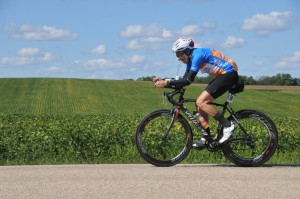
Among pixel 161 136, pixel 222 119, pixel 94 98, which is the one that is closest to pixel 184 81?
pixel 222 119

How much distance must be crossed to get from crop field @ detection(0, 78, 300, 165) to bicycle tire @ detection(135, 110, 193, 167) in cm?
64

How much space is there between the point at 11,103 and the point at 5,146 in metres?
44.9

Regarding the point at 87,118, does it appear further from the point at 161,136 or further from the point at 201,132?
the point at 201,132

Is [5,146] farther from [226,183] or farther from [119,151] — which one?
[226,183]

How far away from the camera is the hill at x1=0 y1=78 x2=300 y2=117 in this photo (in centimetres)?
5048

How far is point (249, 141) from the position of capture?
785 cm

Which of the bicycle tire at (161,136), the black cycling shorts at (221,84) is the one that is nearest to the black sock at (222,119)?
the black cycling shorts at (221,84)

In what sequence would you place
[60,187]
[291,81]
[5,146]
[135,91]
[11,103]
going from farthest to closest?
[291,81]
[135,91]
[11,103]
[5,146]
[60,187]

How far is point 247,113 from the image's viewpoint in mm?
7832

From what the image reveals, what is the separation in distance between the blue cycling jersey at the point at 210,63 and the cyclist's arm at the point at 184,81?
0.24ft

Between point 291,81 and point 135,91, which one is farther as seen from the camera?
point 291,81

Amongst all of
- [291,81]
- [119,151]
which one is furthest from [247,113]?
[291,81]

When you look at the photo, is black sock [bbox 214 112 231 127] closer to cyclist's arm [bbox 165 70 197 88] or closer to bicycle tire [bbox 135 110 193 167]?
bicycle tire [bbox 135 110 193 167]

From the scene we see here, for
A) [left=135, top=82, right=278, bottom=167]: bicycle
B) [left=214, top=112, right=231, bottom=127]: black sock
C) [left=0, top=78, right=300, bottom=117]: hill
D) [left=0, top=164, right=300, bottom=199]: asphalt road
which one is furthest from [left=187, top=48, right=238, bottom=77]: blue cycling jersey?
[left=0, top=78, right=300, bottom=117]: hill
